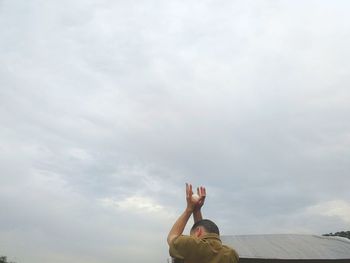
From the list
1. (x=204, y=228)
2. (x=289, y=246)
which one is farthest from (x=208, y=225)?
(x=289, y=246)

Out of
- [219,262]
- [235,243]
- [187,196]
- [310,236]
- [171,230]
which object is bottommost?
[219,262]

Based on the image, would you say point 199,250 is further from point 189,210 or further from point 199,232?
point 189,210

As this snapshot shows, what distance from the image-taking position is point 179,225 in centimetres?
332

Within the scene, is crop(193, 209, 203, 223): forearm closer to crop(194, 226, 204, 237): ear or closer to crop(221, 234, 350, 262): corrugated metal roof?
crop(194, 226, 204, 237): ear

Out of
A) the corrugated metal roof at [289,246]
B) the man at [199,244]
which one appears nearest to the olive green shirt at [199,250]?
the man at [199,244]

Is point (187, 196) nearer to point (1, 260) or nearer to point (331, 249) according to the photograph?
point (331, 249)

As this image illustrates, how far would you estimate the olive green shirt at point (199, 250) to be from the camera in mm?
3055

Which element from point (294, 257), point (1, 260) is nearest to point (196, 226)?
point (294, 257)

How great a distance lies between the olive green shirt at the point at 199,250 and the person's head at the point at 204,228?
0.06 metres

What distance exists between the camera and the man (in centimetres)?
306

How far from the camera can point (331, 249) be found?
10.4 m

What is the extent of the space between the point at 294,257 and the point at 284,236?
161 inches

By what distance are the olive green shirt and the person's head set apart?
0.20ft

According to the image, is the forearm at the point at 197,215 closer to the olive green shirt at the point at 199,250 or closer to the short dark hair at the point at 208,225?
the short dark hair at the point at 208,225
